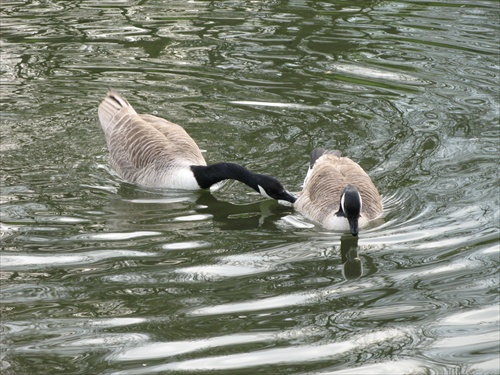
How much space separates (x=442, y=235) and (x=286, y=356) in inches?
119

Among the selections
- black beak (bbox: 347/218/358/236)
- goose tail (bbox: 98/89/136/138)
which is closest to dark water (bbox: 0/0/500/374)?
black beak (bbox: 347/218/358/236)

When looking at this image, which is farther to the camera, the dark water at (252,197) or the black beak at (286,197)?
the black beak at (286,197)

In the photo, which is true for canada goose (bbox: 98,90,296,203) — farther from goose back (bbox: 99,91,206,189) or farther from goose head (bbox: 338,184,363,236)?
goose head (bbox: 338,184,363,236)

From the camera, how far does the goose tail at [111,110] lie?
1263 centimetres

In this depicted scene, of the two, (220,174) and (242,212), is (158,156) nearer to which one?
(220,174)

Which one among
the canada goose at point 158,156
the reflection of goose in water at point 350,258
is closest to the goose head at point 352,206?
the reflection of goose in water at point 350,258

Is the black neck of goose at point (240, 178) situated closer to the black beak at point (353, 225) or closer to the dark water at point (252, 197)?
the dark water at point (252, 197)

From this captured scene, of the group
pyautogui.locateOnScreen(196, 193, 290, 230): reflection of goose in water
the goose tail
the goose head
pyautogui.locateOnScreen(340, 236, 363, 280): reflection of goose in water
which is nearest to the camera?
pyautogui.locateOnScreen(340, 236, 363, 280): reflection of goose in water

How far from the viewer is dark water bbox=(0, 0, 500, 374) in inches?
301

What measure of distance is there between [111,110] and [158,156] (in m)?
1.19

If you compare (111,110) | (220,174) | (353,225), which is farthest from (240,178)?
(111,110)

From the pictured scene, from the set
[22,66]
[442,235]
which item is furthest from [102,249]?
[22,66]

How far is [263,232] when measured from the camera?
1030cm

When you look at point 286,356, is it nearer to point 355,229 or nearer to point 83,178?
point 355,229
